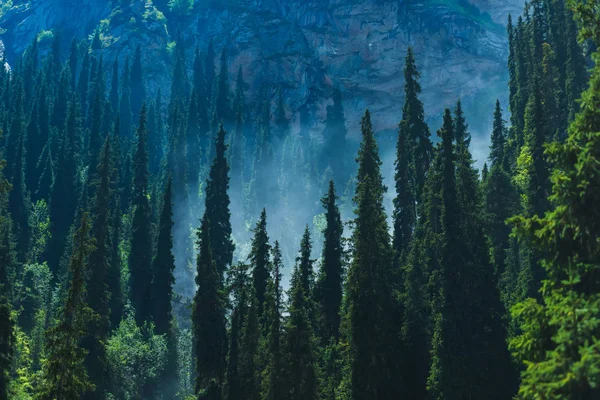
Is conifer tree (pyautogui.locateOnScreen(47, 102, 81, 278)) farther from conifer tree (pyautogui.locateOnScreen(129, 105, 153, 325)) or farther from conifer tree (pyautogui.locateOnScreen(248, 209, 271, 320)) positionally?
conifer tree (pyautogui.locateOnScreen(248, 209, 271, 320))

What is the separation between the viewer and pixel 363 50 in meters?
176

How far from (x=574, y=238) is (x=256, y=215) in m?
124

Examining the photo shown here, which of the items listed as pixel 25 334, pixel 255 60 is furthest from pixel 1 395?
pixel 255 60

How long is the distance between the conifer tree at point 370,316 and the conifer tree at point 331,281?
42.4ft

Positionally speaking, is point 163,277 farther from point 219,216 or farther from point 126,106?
point 126,106

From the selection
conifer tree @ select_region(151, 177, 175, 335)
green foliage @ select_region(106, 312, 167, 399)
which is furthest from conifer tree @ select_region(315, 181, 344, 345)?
conifer tree @ select_region(151, 177, 175, 335)

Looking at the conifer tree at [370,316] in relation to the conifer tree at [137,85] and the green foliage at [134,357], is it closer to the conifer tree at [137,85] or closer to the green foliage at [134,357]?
the green foliage at [134,357]

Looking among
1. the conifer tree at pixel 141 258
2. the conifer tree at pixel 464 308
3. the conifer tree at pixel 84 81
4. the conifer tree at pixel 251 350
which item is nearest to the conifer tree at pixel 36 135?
the conifer tree at pixel 84 81

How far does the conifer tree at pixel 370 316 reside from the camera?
1484 inches

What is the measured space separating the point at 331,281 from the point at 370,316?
1742 cm

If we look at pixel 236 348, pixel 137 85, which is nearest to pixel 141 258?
pixel 236 348

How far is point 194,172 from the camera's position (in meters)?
131

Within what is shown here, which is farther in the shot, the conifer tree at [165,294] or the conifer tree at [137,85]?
the conifer tree at [137,85]

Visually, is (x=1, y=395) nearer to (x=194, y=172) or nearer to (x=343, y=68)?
(x=194, y=172)
